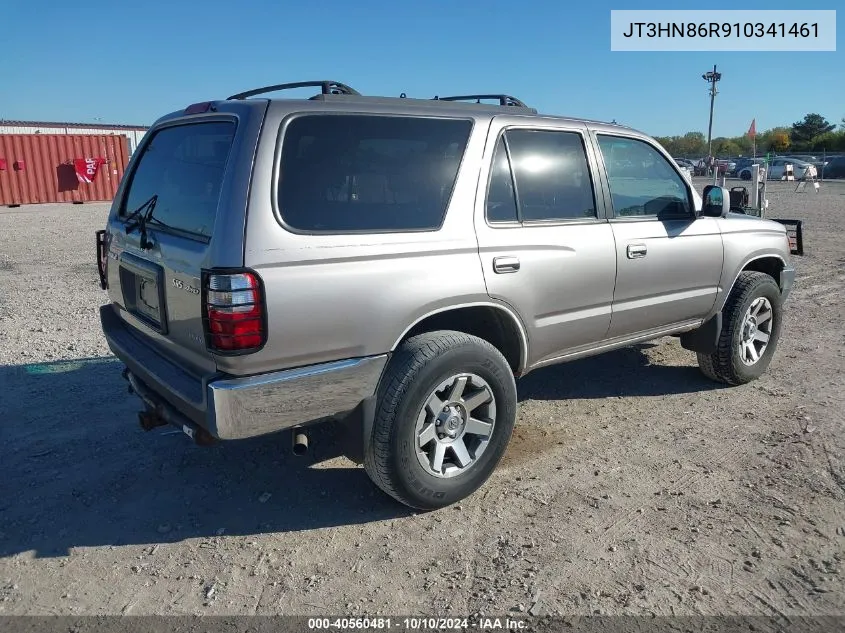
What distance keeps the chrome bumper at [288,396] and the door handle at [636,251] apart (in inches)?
73.9

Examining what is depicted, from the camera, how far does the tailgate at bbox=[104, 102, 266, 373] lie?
270 centimetres

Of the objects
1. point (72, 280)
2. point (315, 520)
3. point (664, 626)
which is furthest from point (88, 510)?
point (72, 280)

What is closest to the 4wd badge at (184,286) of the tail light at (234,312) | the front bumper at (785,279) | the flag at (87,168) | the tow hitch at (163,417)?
the tail light at (234,312)

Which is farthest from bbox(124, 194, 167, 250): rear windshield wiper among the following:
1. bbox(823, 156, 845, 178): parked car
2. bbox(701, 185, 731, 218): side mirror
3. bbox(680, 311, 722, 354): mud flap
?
bbox(823, 156, 845, 178): parked car

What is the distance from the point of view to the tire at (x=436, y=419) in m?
3.04

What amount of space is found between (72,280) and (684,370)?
304 inches

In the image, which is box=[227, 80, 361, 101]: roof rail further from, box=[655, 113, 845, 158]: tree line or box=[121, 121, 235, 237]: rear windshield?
box=[655, 113, 845, 158]: tree line

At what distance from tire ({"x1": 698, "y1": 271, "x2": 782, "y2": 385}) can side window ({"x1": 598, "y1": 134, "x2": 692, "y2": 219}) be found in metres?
0.82

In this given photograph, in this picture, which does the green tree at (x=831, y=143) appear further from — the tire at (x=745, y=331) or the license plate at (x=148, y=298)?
the license plate at (x=148, y=298)

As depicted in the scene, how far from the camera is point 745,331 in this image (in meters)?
4.98

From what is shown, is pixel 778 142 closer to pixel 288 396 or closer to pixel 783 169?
pixel 783 169

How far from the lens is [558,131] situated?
3.85 metres

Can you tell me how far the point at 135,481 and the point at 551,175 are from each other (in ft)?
9.42

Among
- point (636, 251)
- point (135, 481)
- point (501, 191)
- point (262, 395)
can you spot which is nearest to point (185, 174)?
point (262, 395)
